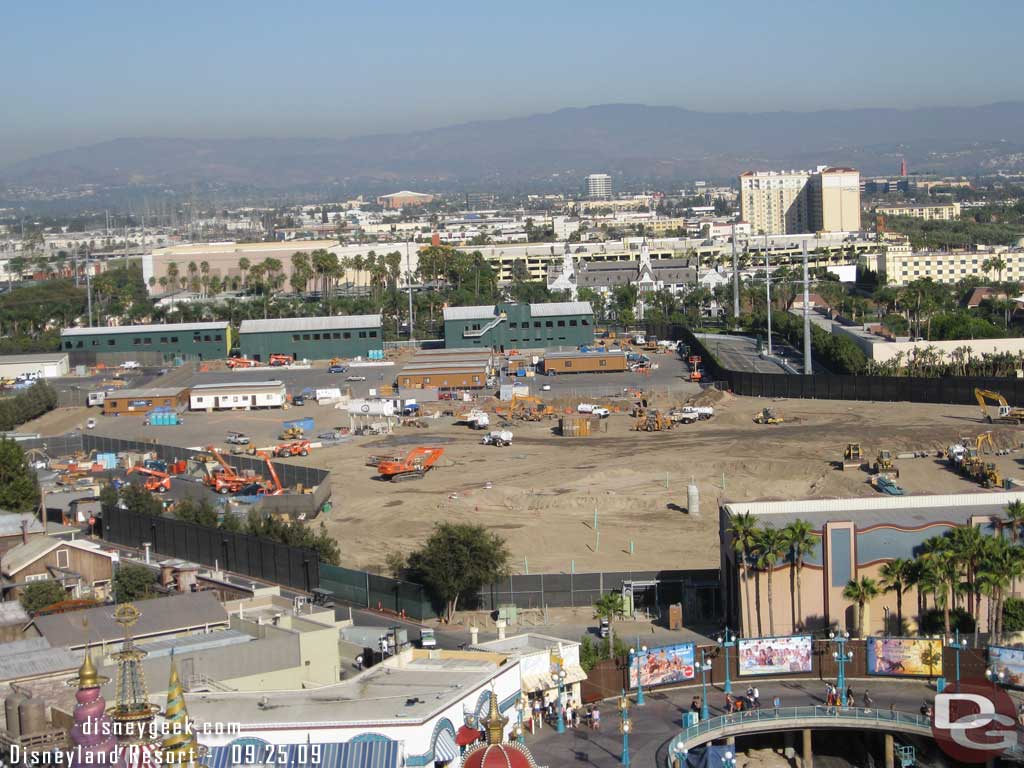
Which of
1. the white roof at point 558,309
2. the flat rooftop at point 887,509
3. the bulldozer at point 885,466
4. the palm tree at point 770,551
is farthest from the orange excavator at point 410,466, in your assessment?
the white roof at point 558,309

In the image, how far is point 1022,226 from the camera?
142250 millimetres

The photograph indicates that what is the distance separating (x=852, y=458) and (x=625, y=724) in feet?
75.6

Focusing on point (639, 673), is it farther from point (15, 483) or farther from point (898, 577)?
point (15, 483)

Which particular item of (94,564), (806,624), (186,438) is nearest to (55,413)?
(186,438)

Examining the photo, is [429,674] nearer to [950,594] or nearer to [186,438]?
[950,594]

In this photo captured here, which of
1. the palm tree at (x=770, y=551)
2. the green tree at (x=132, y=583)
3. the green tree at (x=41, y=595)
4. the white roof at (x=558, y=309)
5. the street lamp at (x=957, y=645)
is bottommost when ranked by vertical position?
the street lamp at (x=957, y=645)

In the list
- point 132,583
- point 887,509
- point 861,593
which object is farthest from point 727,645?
point 132,583

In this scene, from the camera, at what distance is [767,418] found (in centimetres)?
4953

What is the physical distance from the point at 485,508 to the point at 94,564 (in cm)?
1186

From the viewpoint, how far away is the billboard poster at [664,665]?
21.9 meters

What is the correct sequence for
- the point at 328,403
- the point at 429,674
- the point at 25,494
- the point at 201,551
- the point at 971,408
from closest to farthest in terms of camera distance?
the point at 429,674, the point at 201,551, the point at 25,494, the point at 971,408, the point at 328,403

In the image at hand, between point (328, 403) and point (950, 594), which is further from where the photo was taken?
point (328, 403)

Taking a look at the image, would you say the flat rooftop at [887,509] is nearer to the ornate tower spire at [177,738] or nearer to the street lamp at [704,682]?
the street lamp at [704,682]

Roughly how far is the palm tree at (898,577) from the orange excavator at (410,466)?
20.2m
